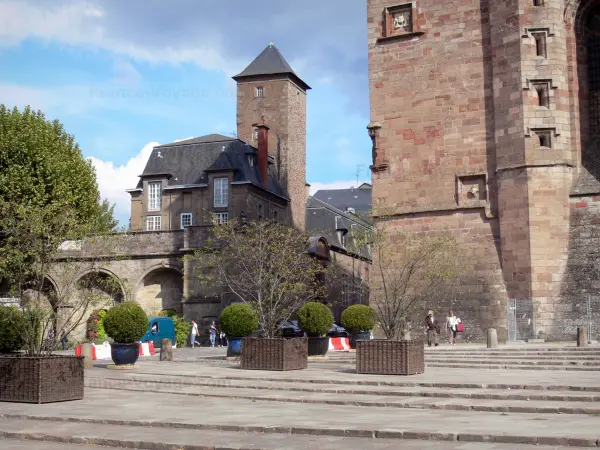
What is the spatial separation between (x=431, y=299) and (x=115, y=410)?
18.7 metres

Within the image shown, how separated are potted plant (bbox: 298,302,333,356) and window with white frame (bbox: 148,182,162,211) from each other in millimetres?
33327

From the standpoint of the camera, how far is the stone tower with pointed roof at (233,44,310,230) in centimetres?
6184

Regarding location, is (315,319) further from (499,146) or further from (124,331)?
(499,146)

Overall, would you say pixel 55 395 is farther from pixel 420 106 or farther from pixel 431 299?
pixel 420 106

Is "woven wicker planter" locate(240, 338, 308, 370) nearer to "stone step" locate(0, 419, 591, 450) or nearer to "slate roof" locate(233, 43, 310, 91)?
"stone step" locate(0, 419, 591, 450)

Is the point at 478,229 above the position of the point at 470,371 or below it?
above

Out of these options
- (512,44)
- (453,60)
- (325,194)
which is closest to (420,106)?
(453,60)

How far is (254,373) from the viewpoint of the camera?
1877cm

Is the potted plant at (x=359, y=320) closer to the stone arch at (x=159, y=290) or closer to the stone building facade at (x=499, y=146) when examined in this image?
the stone building facade at (x=499, y=146)

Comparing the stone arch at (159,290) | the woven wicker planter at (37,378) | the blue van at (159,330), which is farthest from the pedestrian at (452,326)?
the stone arch at (159,290)

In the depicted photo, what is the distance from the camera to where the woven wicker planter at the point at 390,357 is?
17.3m

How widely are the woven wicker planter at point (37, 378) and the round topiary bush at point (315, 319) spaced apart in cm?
1115

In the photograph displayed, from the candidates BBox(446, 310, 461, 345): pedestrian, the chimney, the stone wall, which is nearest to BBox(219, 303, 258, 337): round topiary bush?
BBox(446, 310, 461, 345): pedestrian

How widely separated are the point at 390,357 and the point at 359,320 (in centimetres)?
911
